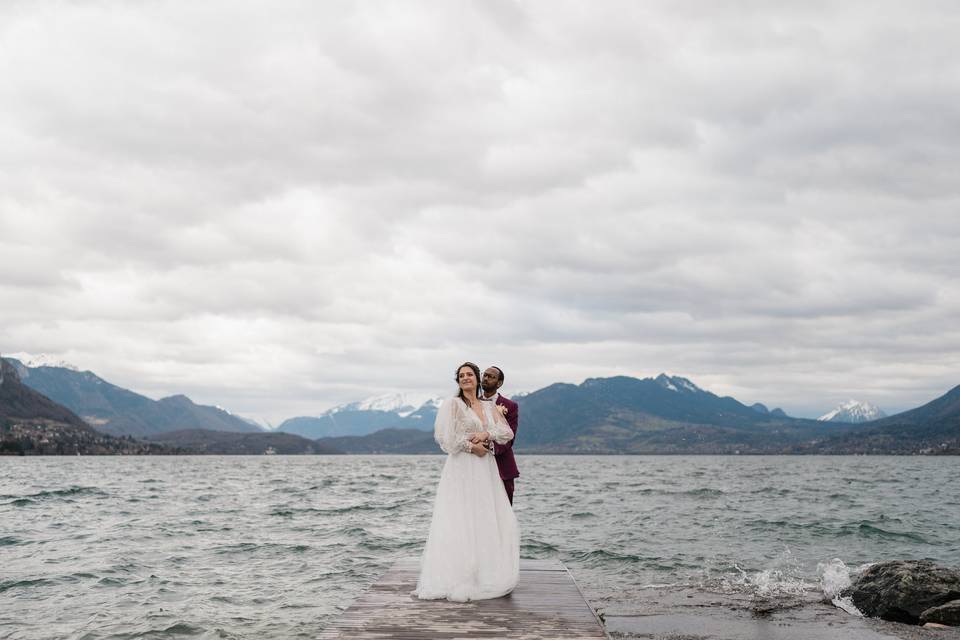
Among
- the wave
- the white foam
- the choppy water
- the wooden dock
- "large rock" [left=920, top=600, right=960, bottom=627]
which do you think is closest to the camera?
the wooden dock

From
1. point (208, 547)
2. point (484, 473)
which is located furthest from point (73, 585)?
point (484, 473)

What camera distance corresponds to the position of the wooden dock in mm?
11570

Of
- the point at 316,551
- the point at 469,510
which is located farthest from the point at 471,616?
the point at 316,551

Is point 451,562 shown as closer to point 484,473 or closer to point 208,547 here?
point 484,473

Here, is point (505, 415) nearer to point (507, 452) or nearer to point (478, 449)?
point (507, 452)

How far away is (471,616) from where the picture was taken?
1252 centimetres

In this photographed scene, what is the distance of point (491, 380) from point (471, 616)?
163 inches

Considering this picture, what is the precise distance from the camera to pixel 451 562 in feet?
45.1

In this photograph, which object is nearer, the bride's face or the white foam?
the bride's face

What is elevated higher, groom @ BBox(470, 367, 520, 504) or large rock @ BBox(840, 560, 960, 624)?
groom @ BBox(470, 367, 520, 504)

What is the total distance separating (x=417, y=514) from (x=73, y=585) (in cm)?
2767

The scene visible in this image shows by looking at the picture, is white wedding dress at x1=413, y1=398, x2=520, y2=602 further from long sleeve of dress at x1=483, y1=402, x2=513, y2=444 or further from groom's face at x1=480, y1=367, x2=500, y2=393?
groom's face at x1=480, y1=367, x2=500, y2=393

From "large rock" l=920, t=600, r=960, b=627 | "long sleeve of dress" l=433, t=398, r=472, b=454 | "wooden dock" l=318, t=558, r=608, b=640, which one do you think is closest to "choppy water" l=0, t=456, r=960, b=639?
"large rock" l=920, t=600, r=960, b=627

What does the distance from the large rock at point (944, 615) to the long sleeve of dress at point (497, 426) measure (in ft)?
39.6
